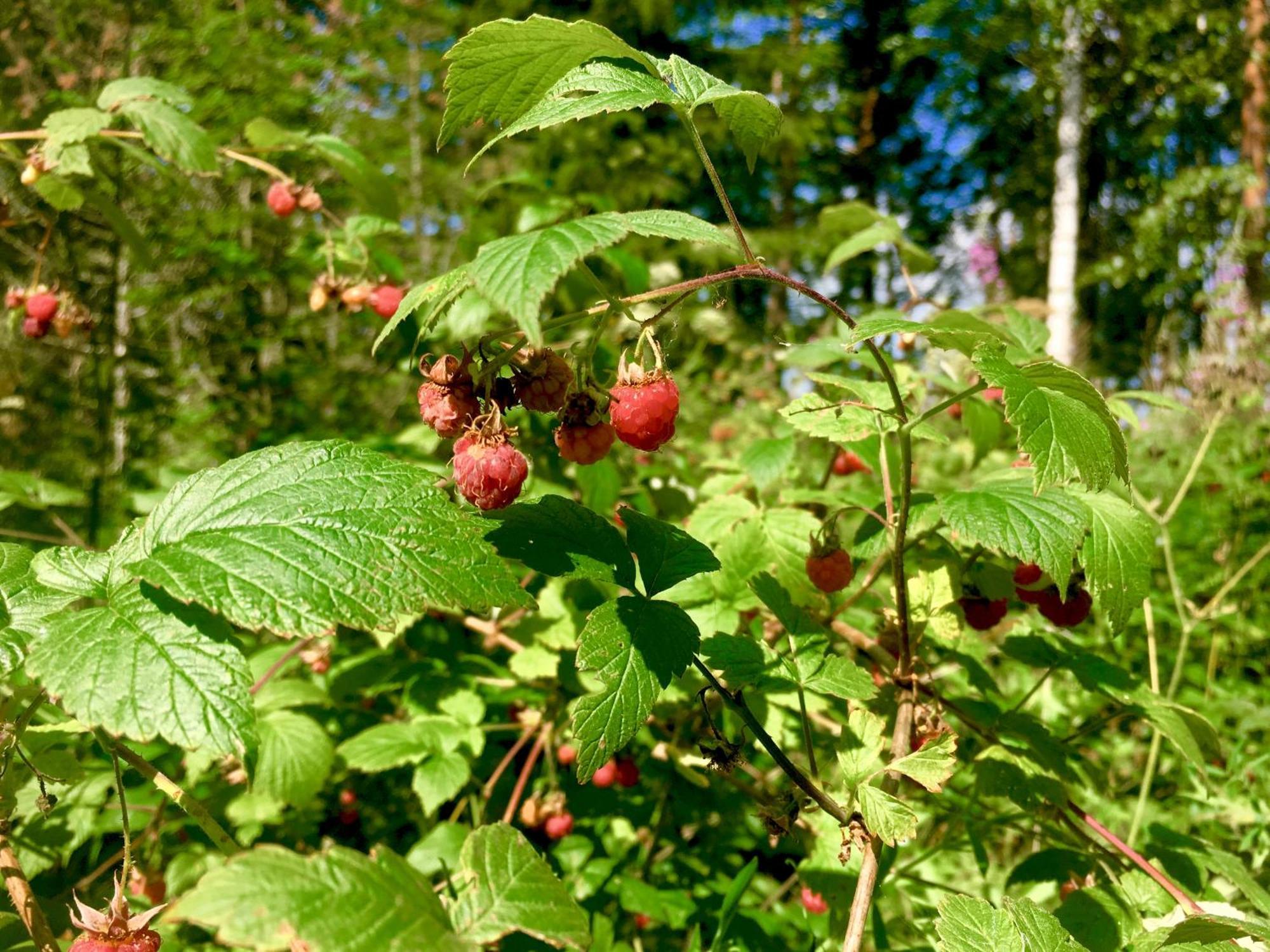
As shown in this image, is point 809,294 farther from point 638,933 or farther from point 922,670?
point 638,933

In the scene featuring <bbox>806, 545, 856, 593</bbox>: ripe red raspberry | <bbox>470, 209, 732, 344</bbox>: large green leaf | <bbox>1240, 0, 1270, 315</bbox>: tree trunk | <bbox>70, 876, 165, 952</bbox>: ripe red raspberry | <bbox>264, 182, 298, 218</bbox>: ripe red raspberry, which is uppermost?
<bbox>1240, 0, 1270, 315</bbox>: tree trunk

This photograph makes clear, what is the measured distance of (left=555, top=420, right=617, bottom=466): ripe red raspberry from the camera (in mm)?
977

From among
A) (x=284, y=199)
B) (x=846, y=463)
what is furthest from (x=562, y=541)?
(x=284, y=199)

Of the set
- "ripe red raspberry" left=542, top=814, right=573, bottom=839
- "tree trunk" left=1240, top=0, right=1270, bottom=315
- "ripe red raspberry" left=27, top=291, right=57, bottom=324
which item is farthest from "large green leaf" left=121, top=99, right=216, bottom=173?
"tree trunk" left=1240, top=0, right=1270, bottom=315

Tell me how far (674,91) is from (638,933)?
1.83 m

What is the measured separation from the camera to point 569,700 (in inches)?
72.9

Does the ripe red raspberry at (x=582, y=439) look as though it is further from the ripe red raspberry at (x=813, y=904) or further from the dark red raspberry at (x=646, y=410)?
the ripe red raspberry at (x=813, y=904)

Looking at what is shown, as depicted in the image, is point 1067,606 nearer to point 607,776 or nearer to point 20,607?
point 607,776

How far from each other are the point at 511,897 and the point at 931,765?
53 centimetres

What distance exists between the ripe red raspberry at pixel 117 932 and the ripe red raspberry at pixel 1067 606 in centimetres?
136

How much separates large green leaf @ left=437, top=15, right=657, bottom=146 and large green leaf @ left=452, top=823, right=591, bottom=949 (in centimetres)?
76

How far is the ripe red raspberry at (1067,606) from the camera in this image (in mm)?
1341

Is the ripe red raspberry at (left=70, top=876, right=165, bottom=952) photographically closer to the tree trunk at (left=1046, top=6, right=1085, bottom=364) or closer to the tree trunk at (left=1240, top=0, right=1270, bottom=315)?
the tree trunk at (left=1046, top=6, right=1085, bottom=364)

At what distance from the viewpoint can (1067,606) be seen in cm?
135
